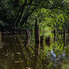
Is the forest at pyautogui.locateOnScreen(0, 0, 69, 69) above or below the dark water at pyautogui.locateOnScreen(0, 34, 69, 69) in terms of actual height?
above

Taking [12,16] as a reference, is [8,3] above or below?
above

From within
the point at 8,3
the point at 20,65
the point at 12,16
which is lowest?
the point at 20,65

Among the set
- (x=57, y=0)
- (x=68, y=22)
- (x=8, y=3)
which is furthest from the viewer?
(x=68, y=22)

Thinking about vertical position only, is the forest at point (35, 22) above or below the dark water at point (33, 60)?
above

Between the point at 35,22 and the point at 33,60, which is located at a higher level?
the point at 35,22

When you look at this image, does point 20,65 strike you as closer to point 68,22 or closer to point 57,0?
point 57,0

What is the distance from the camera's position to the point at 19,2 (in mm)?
24125

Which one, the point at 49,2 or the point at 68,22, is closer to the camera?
the point at 49,2

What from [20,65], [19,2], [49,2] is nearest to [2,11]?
[19,2]

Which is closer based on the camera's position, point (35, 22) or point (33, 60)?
point (33, 60)

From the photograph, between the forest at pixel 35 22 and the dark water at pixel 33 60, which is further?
the forest at pixel 35 22

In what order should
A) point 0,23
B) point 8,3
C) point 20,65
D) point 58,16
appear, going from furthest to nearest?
point 0,23, point 8,3, point 58,16, point 20,65

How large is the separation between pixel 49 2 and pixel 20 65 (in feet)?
45.0

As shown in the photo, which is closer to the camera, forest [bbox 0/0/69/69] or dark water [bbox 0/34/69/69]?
dark water [bbox 0/34/69/69]
